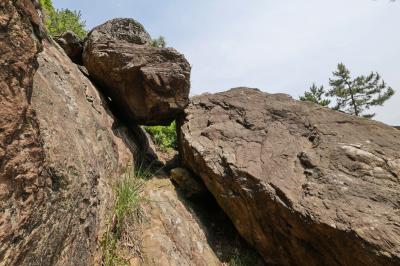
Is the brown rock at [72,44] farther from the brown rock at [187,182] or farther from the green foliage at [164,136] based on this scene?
the brown rock at [187,182]

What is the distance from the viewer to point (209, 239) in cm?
525

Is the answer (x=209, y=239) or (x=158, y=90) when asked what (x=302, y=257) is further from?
(x=158, y=90)

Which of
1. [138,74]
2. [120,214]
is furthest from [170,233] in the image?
[138,74]

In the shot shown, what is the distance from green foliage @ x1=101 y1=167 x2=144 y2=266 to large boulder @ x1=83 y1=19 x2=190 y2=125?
1621 millimetres

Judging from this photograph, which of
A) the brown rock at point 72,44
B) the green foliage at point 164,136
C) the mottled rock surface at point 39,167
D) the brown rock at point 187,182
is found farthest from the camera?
the green foliage at point 164,136

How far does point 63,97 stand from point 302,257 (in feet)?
13.0

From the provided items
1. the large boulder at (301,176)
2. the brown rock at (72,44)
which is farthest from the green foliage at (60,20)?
the large boulder at (301,176)

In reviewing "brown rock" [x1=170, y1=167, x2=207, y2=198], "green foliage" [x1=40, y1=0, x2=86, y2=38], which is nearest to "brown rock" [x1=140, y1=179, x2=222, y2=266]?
"brown rock" [x1=170, y1=167, x2=207, y2=198]

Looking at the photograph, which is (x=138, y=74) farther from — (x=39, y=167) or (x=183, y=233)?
(x=39, y=167)

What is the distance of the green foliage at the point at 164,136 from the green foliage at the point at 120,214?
3.34 m

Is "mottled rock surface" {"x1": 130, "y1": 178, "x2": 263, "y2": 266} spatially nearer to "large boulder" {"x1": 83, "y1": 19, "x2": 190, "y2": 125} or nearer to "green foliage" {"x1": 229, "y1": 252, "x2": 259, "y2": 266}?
"green foliage" {"x1": 229, "y1": 252, "x2": 259, "y2": 266}

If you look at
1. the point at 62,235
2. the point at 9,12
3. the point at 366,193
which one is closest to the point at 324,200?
the point at 366,193

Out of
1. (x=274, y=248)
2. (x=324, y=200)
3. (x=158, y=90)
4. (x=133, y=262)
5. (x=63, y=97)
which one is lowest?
(x=133, y=262)

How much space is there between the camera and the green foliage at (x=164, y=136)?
27.9 ft
